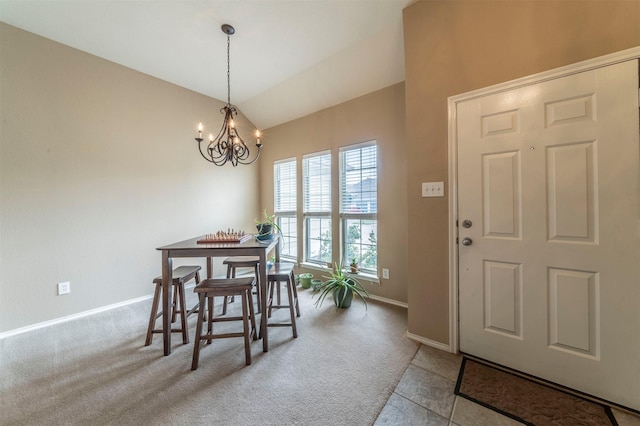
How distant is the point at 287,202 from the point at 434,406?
325 cm

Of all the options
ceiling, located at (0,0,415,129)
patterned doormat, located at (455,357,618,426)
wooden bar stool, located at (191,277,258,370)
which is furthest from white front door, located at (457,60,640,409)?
wooden bar stool, located at (191,277,258,370)

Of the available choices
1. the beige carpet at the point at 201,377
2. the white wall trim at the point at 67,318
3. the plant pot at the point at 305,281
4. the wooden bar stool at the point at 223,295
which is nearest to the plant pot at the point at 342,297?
the beige carpet at the point at 201,377

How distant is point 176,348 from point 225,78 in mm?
3240

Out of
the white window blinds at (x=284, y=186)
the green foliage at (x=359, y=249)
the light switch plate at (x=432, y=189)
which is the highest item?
the white window blinds at (x=284, y=186)

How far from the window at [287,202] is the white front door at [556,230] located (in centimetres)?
266

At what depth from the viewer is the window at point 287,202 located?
155 inches

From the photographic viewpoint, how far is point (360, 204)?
10.0 ft

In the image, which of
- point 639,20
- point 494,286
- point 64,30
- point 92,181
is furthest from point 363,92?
point 92,181

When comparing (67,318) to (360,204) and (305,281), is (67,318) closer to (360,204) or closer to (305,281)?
(305,281)

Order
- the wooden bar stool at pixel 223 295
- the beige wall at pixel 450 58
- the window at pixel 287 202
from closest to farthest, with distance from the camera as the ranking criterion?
the beige wall at pixel 450 58
the wooden bar stool at pixel 223 295
the window at pixel 287 202

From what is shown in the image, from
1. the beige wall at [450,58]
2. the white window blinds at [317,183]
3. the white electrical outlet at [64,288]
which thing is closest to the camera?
the beige wall at [450,58]

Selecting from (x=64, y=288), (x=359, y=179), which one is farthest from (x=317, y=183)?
(x=64, y=288)

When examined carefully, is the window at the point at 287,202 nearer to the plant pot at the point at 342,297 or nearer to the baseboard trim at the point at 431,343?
the plant pot at the point at 342,297

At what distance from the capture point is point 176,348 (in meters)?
1.92
